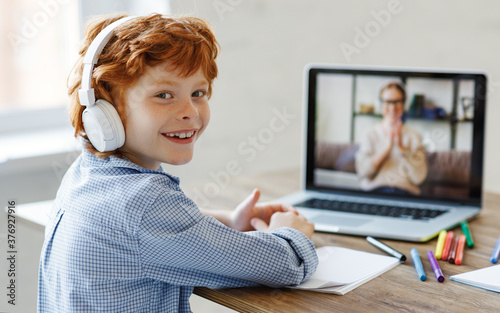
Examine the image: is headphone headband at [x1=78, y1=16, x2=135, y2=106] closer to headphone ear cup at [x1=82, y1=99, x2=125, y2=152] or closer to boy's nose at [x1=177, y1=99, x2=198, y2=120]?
headphone ear cup at [x1=82, y1=99, x2=125, y2=152]

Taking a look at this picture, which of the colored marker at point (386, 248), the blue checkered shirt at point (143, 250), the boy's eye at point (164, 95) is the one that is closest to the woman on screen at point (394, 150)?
the colored marker at point (386, 248)

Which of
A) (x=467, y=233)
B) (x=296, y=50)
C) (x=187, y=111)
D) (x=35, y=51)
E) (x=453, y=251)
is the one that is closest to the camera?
(x=187, y=111)

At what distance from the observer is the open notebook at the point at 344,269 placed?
0.93 m

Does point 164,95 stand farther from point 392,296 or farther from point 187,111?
point 392,296

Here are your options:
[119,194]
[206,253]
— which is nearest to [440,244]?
[206,253]

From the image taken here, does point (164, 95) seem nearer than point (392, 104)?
Yes

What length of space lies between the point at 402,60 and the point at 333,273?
4.21 feet

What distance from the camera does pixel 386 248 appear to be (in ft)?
3.62

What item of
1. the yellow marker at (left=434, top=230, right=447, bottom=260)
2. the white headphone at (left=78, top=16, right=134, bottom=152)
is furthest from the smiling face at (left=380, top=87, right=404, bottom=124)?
the white headphone at (left=78, top=16, right=134, bottom=152)

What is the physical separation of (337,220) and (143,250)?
1.72 feet

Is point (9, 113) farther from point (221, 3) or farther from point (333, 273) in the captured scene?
point (333, 273)

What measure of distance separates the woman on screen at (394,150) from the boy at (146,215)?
1.56 ft

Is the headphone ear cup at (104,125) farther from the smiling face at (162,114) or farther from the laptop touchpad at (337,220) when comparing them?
the laptop touchpad at (337,220)

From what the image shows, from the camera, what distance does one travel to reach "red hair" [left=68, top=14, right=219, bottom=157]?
0.92 meters
